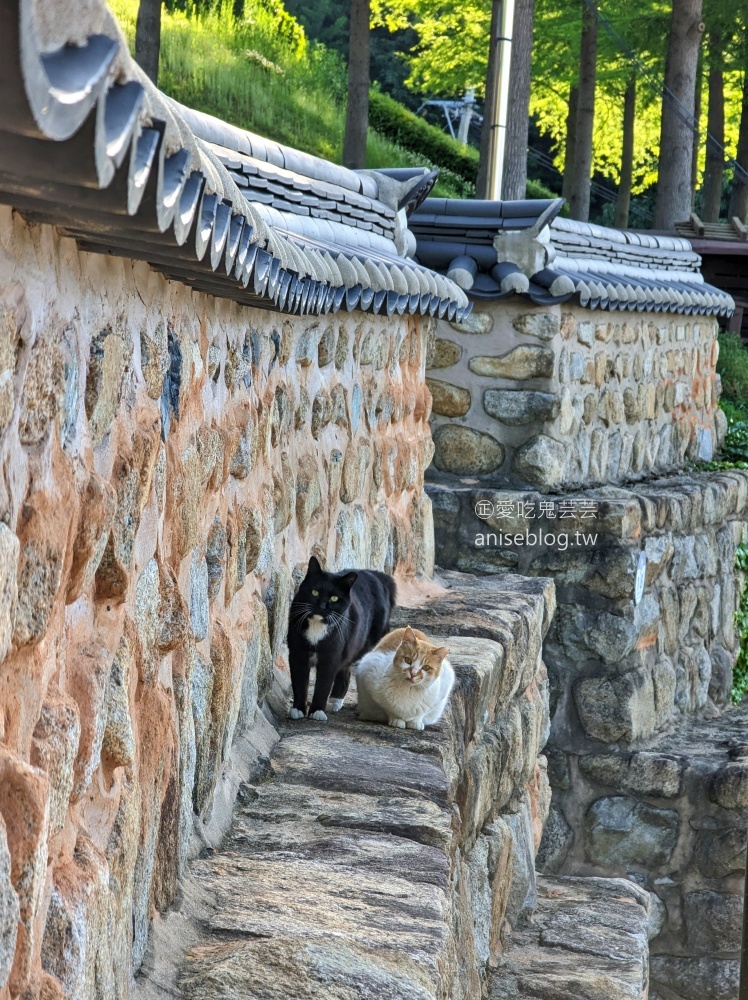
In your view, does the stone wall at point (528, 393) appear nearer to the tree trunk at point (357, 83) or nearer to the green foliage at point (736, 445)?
the green foliage at point (736, 445)

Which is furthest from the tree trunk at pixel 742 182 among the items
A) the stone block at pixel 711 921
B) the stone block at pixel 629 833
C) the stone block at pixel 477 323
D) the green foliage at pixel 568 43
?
the stone block at pixel 711 921

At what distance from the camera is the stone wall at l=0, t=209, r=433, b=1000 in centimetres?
158

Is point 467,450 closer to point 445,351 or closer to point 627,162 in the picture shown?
point 445,351

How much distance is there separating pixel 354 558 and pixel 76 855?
3.10m

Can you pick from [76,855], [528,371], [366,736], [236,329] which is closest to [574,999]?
[366,736]

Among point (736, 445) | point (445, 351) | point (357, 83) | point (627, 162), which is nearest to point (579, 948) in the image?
point (445, 351)

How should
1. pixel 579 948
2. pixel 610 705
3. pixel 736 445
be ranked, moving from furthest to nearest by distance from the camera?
1. pixel 736 445
2. pixel 610 705
3. pixel 579 948

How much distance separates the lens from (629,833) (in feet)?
26.6

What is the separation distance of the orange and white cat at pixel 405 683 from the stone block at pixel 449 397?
3733 mm

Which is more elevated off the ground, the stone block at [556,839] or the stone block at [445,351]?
the stone block at [445,351]

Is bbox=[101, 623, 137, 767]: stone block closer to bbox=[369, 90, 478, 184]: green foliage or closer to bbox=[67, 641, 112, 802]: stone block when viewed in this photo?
bbox=[67, 641, 112, 802]: stone block

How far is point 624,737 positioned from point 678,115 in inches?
332

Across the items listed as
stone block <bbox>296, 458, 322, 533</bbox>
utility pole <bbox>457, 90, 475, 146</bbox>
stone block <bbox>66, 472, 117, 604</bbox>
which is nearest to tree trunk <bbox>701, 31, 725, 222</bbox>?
utility pole <bbox>457, 90, 475, 146</bbox>

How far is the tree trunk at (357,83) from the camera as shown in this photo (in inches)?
568
